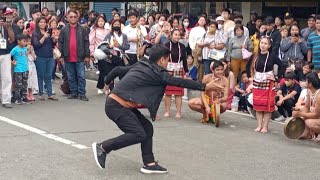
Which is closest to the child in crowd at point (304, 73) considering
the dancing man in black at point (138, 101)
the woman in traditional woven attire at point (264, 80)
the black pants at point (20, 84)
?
the woman in traditional woven attire at point (264, 80)

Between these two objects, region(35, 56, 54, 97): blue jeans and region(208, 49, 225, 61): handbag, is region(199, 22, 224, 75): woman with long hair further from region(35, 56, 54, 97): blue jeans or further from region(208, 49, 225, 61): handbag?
region(35, 56, 54, 97): blue jeans

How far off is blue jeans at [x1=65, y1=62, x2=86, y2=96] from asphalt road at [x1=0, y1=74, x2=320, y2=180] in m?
1.23

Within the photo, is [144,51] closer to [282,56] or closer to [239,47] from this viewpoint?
[239,47]

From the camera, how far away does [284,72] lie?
9156 millimetres

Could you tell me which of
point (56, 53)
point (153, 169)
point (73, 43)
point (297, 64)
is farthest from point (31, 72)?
point (153, 169)

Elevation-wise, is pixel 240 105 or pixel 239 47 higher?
pixel 239 47

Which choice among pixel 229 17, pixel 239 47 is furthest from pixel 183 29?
pixel 239 47

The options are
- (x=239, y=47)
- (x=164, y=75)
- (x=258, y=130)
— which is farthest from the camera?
(x=239, y=47)

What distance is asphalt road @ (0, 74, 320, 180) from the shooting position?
19.8 feet

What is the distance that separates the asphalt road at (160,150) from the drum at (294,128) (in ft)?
0.45

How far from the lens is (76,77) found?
36.4 ft

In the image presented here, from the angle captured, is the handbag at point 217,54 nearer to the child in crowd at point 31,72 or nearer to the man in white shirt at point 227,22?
the man in white shirt at point 227,22

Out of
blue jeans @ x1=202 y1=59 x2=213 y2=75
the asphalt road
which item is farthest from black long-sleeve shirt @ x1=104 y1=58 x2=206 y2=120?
blue jeans @ x1=202 y1=59 x2=213 y2=75

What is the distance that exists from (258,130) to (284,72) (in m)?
1.21
